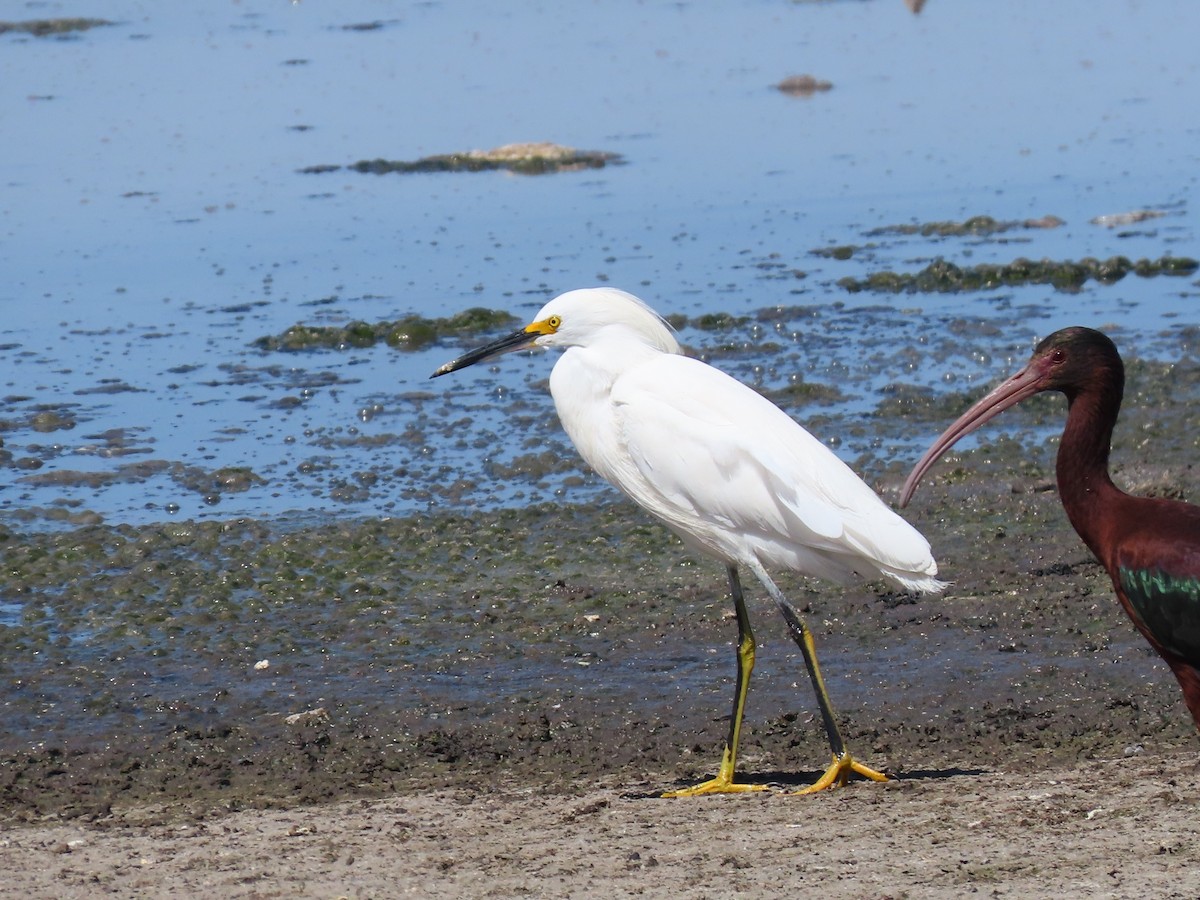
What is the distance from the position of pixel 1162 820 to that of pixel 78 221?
12.1m

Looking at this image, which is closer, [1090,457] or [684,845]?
[684,845]

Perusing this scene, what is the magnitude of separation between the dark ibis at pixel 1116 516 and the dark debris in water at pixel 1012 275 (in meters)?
6.89

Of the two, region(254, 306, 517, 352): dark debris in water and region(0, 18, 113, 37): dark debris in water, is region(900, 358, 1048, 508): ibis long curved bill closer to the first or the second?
region(254, 306, 517, 352): dark debris in water

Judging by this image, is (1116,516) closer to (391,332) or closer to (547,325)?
(547,325)

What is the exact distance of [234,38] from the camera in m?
25.5

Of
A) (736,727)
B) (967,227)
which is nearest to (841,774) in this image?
(736,727)

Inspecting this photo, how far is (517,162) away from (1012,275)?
5749 mm

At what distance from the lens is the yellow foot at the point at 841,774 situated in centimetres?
587

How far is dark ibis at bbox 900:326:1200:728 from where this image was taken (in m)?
5.34

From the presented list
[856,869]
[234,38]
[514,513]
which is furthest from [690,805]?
[234,38]

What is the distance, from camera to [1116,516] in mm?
5512

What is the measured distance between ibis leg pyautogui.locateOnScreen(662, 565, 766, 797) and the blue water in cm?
278

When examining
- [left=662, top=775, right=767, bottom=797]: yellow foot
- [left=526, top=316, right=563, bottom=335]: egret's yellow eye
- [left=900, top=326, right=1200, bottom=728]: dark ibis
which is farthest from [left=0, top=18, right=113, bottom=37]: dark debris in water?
[left=900, top=326, right=1200, bottom=728]: dark ibis

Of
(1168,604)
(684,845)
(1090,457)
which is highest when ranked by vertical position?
(1090,457)
